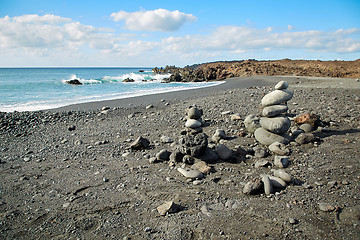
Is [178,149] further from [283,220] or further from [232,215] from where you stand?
[283,220]

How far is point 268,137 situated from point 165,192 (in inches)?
144

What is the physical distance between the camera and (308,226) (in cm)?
342

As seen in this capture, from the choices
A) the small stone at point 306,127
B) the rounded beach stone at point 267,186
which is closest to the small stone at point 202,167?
the rounded beach stone at point 267,186

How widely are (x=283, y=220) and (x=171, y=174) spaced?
258cm

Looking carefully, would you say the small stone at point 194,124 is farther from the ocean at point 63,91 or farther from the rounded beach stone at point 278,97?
the ocean at point 63,91

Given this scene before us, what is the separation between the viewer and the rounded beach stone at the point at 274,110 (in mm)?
6672

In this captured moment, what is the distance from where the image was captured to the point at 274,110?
264 inches

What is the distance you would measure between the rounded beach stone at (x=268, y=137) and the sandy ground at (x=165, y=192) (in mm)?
211

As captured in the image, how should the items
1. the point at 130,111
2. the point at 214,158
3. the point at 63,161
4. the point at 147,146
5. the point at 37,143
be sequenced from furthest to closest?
the point at 130,111
the point at 37,143
the point at 147,146
the point at 63,161
the point at 214,158

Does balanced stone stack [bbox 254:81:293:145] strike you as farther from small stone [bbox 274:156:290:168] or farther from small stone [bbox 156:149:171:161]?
small stone [bbox 156:149:171:161]

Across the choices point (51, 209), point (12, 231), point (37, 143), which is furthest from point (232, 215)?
point (37, 143)

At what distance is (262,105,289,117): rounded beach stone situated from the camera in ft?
21.9

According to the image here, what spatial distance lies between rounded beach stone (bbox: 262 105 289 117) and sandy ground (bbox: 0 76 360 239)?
3.10ft

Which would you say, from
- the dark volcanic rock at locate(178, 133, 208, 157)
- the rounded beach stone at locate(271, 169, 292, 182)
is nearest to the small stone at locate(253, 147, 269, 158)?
the rounded beach stone at locate(271, 169, 292, 182)
